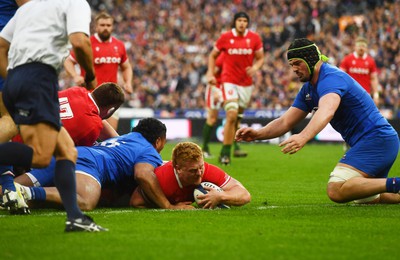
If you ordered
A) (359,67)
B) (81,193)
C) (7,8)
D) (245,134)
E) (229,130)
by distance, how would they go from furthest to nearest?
(359,67)
(229,130)
(7,8)
(245,134)
(81,193)

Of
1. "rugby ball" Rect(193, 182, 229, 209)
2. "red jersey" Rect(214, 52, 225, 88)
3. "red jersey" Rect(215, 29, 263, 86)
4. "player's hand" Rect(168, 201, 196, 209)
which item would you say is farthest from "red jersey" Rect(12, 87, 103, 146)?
"red jersey" Rect(214, 52, 225, 88)

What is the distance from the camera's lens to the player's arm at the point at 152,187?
26.8 feet

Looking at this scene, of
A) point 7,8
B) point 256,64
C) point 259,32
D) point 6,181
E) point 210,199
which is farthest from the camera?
point 259,32

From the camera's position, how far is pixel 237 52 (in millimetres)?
17094

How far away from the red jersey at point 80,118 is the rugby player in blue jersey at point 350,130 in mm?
1672

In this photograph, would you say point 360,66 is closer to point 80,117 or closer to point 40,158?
point 80,117

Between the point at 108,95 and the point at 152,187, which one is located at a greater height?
the point at 108,95

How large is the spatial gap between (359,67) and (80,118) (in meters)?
12.1

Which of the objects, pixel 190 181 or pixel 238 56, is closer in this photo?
pixel 190 181

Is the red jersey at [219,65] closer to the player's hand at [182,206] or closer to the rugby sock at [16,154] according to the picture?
the player's hand at [182,206]

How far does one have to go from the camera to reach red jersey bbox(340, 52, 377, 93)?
19.7m

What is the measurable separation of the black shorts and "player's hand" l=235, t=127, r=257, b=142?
257 cm

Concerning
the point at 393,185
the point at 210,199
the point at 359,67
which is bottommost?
the point at 359,67

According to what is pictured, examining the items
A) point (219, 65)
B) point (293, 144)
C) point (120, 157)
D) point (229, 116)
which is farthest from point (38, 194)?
point (219, 65)
